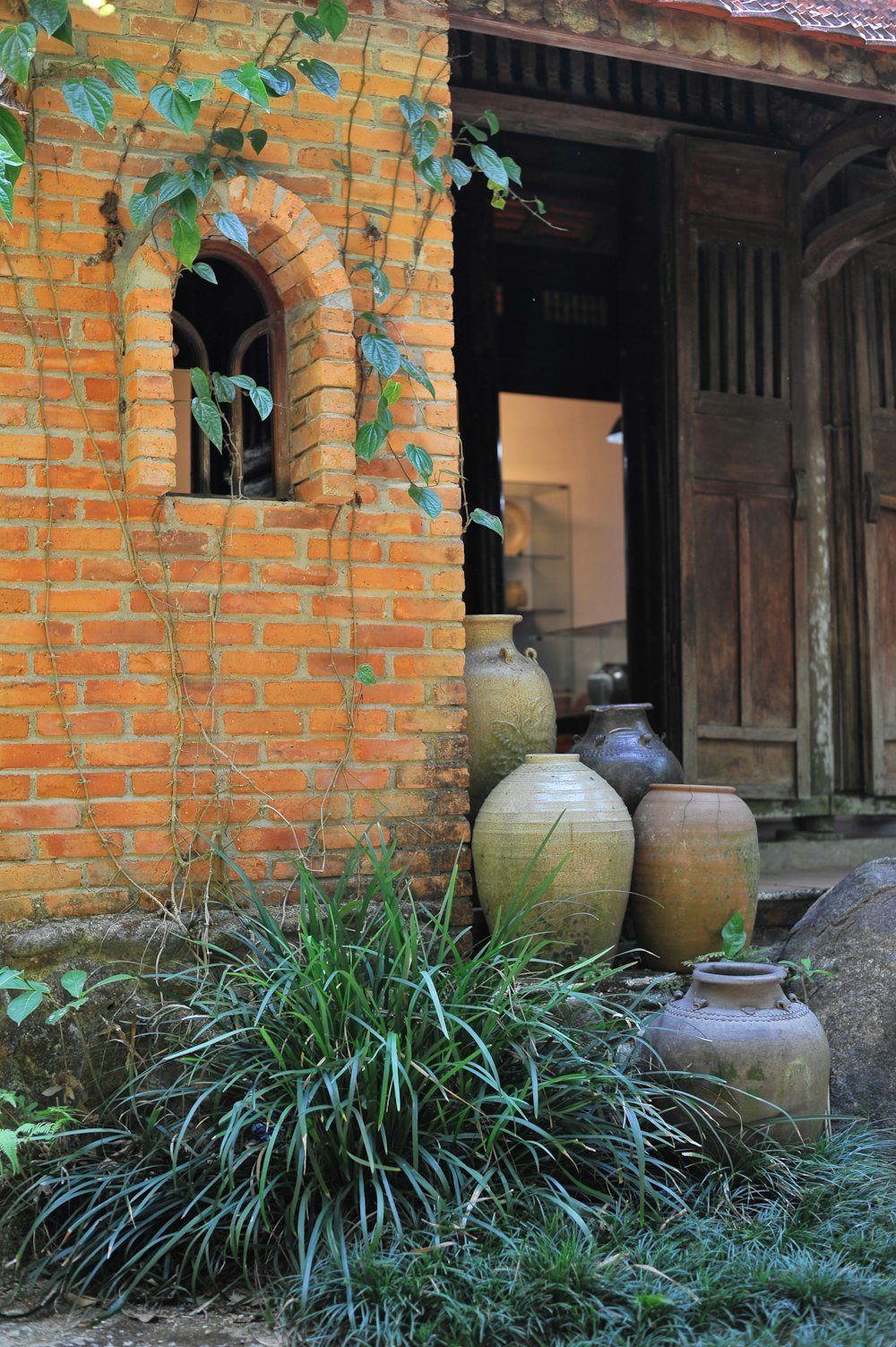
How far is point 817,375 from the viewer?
19.7ft

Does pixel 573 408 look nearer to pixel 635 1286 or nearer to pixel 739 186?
pixel 739 186

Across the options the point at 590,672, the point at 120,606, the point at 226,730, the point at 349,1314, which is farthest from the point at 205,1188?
the point at 590,672

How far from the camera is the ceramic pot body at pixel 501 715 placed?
4.11 meters

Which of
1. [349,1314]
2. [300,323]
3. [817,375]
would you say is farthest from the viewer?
[817,375]

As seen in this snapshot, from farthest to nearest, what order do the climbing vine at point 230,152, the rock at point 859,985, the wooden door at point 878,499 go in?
the wooden door at point 878,499, the rock at point 859,985, the climbing vine at point 230,152

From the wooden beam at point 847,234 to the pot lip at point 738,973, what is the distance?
3414 mm

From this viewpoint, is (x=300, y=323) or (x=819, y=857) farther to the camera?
(x=819, y=857)

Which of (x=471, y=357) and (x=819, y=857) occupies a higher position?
(x=471, y=357)

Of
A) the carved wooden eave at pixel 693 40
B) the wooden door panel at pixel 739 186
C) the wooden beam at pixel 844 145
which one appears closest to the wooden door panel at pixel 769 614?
the wooden door panel at pixel 739 186

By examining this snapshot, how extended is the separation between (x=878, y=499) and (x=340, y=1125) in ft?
13.7

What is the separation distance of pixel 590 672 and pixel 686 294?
446 cm

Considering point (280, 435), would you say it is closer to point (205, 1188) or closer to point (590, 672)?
point (205, 1188)

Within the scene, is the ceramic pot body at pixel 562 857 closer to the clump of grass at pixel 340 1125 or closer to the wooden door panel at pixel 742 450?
the clump of grass at pixel 340 1125

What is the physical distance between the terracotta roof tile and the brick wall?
856 millimetres
